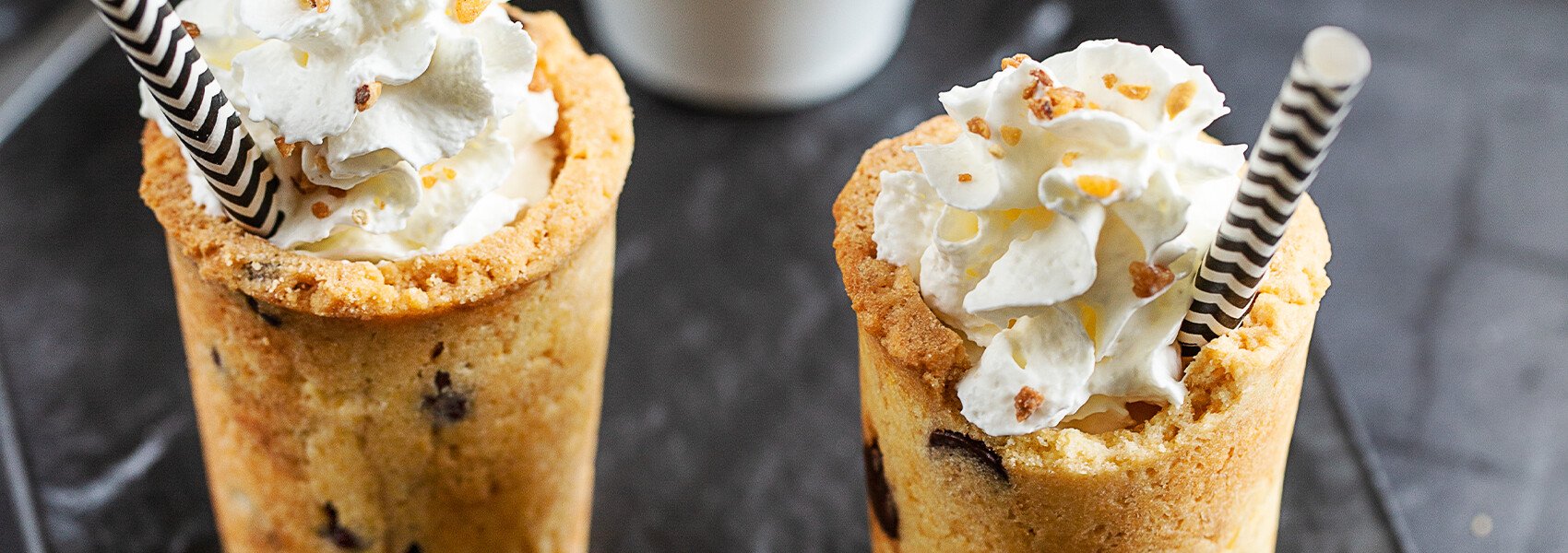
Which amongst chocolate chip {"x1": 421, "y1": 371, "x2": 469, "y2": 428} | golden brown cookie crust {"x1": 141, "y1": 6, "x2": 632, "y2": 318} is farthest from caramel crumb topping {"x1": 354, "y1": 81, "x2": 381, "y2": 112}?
chocolate chip {"x1": 421, "y1": 371, "x2": 469, "y2": 428}

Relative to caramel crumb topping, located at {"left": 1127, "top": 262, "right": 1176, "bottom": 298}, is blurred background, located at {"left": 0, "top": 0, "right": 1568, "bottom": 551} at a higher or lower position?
lower

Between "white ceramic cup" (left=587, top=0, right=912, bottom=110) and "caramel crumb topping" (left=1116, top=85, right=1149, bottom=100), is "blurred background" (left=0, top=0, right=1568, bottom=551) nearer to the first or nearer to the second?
"white ceramic cup" (left=587, top=0, right=912, bottom=110)

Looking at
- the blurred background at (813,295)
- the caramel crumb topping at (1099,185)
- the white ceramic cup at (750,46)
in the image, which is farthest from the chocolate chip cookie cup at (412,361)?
the white ceramic cup at (750,46)

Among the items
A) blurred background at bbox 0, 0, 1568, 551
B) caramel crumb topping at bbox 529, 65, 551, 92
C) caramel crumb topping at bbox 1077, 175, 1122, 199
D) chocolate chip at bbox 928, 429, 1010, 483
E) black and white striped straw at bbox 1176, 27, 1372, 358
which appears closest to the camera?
black and white striped straw at bbox 1176, 27, 1372, 358

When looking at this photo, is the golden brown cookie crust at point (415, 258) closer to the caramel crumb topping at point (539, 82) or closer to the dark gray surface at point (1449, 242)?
the caramel crumb topping at point (539, 82)

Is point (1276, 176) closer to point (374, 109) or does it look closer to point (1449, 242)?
point (374, 109)

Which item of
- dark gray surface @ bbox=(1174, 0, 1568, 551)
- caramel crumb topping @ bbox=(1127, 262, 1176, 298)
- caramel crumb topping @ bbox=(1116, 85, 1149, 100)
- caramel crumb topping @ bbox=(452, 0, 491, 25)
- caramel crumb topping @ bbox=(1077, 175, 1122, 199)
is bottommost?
dark gray surface @ bbox=(1174, 0, 1568, 551)

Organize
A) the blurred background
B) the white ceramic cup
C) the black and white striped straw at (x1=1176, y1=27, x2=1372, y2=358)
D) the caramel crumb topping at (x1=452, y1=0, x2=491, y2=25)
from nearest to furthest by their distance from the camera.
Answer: the black and white striped straw at (x1=1176, y1=27, x2=1372, y2=358) < the caramel crumb topping at (x1=452, y1=0, x2=491, y2=25) < the blurred background < the white ceramic cup

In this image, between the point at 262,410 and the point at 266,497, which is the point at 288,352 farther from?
the point at 266,497
